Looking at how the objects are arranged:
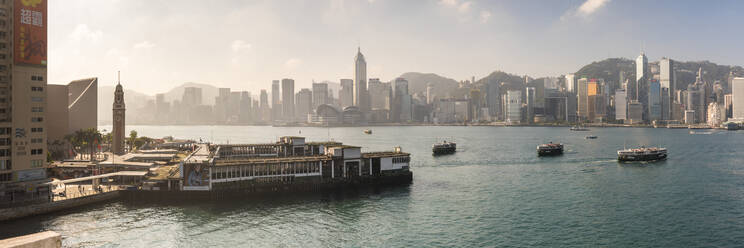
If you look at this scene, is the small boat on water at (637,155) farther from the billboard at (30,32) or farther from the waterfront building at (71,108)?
the waterfront building at (71,108)

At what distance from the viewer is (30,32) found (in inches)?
2092

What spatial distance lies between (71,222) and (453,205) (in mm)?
45988

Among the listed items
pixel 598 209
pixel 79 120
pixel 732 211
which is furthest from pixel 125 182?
A: pixel 732 211

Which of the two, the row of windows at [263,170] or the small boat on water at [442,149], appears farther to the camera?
the small boat on water at [442,149]

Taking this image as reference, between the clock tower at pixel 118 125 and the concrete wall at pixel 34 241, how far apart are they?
9508cm

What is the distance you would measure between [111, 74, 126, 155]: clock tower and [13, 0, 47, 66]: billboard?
44.2 m

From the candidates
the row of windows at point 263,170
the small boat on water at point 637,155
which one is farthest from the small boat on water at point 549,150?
the row of windows at point 263,170

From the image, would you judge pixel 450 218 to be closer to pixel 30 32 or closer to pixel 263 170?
pixel 263 170

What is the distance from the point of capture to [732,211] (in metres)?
51.1

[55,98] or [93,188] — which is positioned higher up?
[55,98]

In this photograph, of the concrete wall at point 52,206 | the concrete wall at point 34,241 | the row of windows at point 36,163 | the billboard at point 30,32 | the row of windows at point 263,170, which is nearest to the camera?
the concrete wall at point 34,241

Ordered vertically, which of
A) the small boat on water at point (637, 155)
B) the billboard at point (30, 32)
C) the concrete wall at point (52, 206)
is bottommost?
the concrete wall at point (52, 206)

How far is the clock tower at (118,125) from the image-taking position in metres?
95.4

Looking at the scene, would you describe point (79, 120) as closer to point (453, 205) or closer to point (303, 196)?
point (303, 196)
